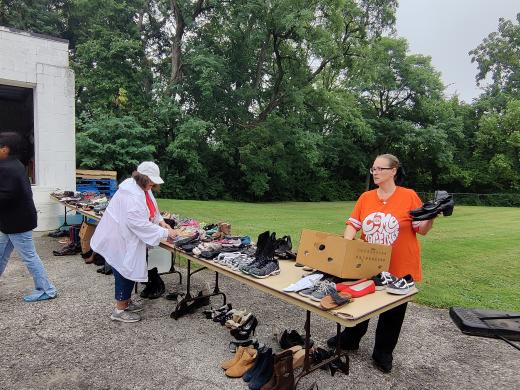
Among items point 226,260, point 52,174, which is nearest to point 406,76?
point 52,174

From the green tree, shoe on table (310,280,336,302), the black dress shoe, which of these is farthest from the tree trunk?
shoe on table (310,280,336,302)

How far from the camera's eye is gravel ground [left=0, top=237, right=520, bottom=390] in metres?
3.06

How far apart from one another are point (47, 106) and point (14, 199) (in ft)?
17.4

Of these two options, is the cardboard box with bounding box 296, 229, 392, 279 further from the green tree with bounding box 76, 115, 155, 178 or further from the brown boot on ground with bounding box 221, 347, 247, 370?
the green tree with bounding box 76, 115, 155, 178

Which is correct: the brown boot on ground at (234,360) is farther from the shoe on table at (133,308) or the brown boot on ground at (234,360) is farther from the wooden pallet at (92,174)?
the wooden pallet at (92,174)

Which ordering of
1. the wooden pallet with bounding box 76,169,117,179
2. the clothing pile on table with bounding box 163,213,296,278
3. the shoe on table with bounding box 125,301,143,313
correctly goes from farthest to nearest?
the wooden pallet with bounding box 76,169,117,179 → the shoe on table with bounding box 125,301,143,313 → the clothing pile on table with bounding box 163,213,296,278

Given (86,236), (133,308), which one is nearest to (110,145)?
(86,236)

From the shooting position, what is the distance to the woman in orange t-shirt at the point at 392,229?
3039 mm

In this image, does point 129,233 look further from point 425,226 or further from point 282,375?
point 425,226

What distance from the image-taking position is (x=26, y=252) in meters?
4.37

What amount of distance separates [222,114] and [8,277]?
17628 millimetres

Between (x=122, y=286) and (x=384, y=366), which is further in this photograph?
(x=122, y=286)

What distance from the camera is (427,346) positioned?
12.5 feet

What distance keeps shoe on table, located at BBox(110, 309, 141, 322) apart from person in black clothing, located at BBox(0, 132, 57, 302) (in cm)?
122
